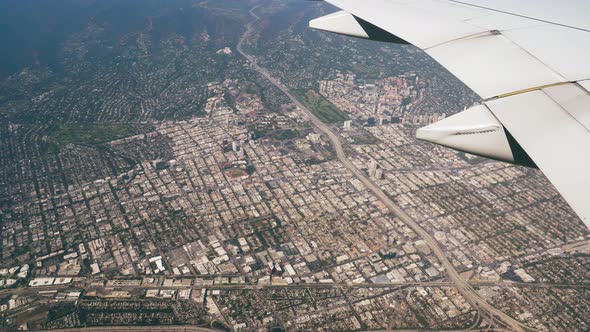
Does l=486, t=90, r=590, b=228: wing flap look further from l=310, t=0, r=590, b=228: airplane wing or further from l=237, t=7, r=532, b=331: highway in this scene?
l=237, t=7, r=532, b=331: highway

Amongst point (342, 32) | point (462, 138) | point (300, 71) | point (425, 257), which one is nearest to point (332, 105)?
point (300, 71)

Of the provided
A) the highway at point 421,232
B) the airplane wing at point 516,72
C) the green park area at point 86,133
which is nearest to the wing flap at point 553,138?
the airplane wing at point 516,72

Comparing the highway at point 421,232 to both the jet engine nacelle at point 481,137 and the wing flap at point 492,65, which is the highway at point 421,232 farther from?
the jet engine nacelle at point 481,137

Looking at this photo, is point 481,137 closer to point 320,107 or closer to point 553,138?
point 553,138

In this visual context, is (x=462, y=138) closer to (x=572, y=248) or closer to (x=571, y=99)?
(x=571, y=99)

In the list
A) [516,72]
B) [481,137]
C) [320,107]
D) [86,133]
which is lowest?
[86,133]

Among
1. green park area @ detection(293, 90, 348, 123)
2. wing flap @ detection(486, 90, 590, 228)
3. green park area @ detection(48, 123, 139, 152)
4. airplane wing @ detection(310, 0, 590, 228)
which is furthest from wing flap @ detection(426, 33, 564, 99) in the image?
green park area @ detection(48, 123, 139, 152)

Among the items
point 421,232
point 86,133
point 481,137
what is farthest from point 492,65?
point 86,133

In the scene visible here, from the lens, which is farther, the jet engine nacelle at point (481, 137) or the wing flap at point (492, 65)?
the wing flap at point (492, 65)
